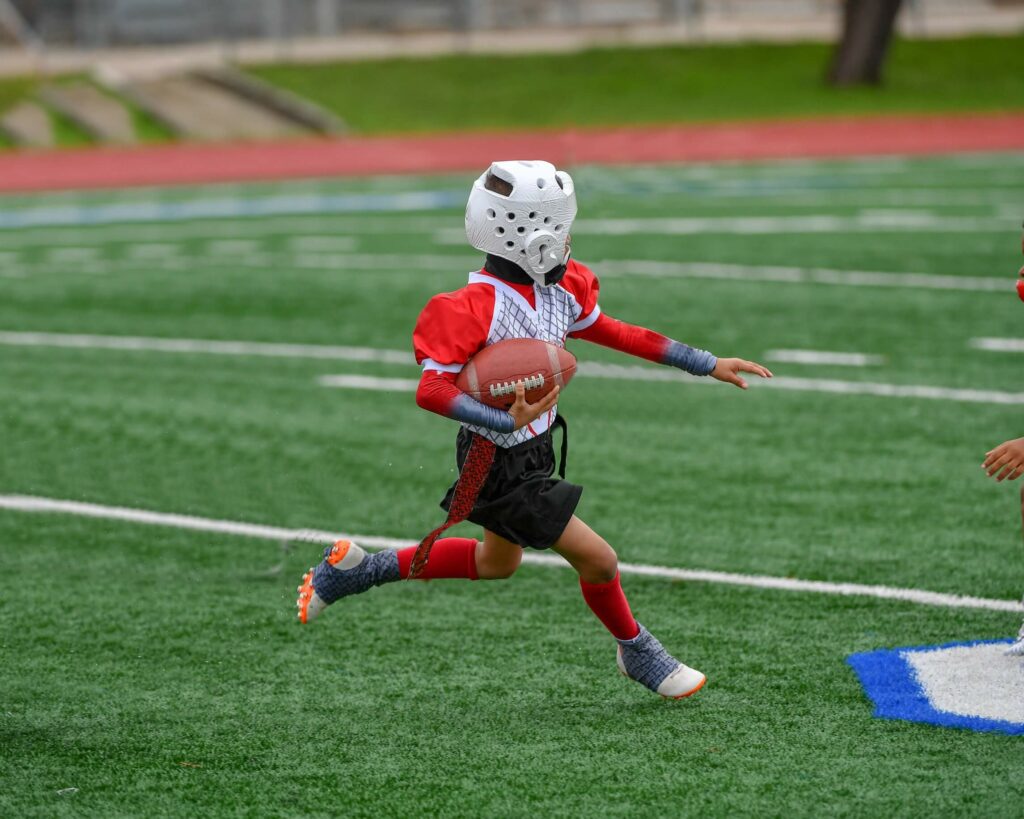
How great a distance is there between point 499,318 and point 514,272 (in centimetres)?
15

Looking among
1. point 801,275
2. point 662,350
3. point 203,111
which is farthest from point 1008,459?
point 203,111

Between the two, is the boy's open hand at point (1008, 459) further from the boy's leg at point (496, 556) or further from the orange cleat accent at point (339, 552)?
the orange cleat accent at point (339, 552)

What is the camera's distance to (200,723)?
4977mm

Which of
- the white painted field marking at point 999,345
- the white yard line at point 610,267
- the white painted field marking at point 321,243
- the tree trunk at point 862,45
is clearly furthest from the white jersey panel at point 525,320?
the tree trunk at point 862,45

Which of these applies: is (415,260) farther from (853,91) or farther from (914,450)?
(853,91)

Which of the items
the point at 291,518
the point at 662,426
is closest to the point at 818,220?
the point at 662,426

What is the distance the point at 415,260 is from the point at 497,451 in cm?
983

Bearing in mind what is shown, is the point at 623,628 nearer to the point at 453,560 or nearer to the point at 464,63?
the point at 453,560

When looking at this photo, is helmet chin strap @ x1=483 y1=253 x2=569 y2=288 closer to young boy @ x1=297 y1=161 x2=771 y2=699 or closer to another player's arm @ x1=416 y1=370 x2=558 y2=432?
young boy @ x1=297 y1=161 x2=771 y2=699

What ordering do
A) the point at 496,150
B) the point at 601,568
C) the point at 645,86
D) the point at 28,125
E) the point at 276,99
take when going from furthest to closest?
the point at 645,86
the point at 276,99
the point at 28,125
the point at 496,150
the point at 601,568

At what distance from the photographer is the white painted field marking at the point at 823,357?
10.1m

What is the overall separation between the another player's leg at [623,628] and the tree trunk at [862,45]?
26.0m

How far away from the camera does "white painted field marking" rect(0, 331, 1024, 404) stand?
9219 millimetres

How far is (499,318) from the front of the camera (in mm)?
4879
